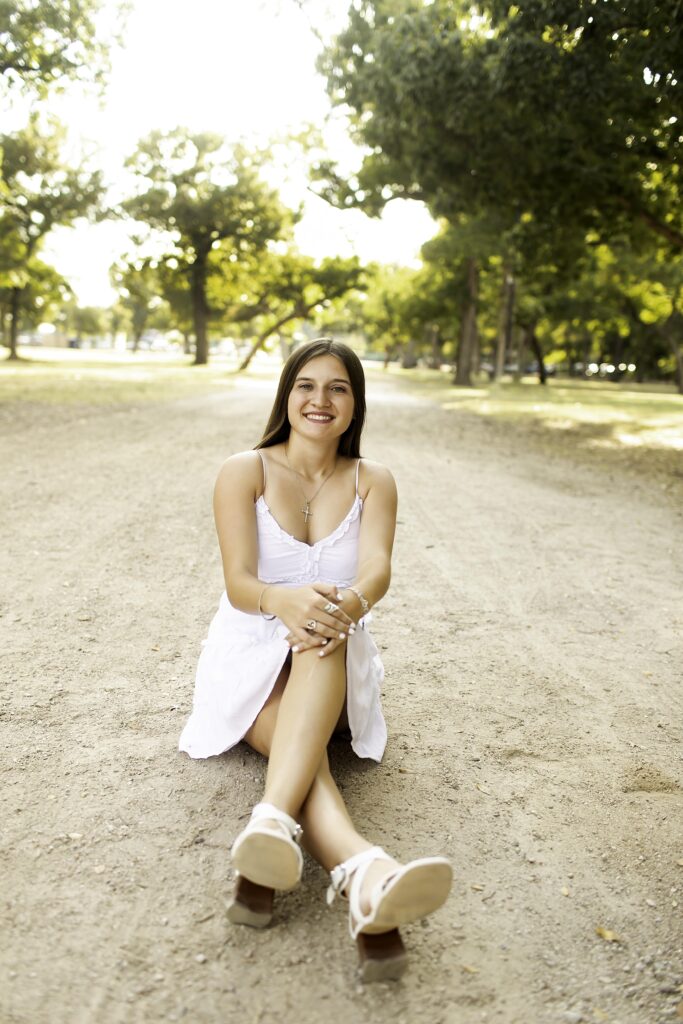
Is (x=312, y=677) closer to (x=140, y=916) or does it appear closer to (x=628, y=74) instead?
(x=140, y=916)

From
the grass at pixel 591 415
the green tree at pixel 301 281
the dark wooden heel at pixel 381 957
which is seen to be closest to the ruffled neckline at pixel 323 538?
the dark wooden heel at pixel 381 957

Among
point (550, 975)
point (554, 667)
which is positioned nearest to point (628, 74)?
point (554, 667)

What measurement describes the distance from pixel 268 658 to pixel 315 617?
267mm

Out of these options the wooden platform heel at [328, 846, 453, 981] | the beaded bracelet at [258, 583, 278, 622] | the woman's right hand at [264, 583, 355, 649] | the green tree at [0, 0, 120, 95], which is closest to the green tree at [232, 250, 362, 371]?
the green tree at [0, 0, 120, 95]

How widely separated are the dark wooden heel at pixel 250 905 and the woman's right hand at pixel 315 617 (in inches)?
31.2

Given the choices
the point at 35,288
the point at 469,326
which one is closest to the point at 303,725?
the point at 469,326

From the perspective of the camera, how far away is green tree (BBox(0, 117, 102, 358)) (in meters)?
39.0

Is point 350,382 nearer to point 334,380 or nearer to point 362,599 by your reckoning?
point 334,380

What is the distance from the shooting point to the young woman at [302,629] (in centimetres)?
244

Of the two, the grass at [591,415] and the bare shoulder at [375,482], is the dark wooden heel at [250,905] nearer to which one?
the bare shoulder at [375,482]

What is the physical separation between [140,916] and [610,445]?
1444cm

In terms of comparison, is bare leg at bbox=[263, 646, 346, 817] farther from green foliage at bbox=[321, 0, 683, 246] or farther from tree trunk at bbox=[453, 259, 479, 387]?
tree trunk at bbox=[453, 259, 479, 387]

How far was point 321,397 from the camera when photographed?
Result: 134 inches

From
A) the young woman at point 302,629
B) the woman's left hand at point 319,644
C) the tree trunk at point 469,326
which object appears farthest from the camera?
the tree trunk at point 469,326
